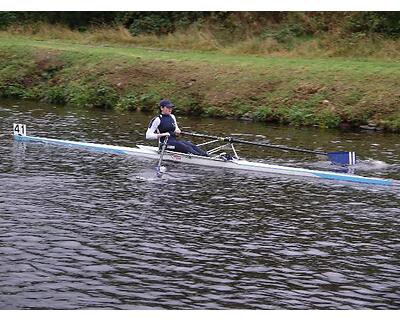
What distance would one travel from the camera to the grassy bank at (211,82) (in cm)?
3319

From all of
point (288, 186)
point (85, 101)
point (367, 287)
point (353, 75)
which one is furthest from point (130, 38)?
point (367, 287)

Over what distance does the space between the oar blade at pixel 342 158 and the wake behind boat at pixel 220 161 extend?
112cm

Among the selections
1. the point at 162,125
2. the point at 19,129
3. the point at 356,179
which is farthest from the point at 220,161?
the point at 19,129

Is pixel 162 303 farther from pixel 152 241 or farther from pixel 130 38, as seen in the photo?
pixel 130 38

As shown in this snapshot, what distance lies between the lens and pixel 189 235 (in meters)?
16.3

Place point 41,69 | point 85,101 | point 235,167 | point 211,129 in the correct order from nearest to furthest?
point 235,167
point 211,129
point 85,101
point 41,69

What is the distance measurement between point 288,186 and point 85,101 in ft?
66.8

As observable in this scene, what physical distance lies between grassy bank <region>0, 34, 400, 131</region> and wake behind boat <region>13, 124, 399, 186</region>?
10.0 meters

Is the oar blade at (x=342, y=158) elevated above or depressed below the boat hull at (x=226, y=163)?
above

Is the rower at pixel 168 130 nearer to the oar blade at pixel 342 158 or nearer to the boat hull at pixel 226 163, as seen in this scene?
the boat hull at pixel 226 163

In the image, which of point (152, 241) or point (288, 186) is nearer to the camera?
point (152, 241)

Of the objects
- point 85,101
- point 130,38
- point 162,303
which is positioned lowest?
point 162,303

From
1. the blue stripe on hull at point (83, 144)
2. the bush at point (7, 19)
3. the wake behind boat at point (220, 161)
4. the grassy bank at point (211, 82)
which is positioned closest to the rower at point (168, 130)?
the wake behind boat at point (220, 161)

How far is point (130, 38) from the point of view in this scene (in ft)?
164
